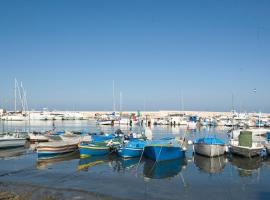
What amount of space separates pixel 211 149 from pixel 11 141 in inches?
798

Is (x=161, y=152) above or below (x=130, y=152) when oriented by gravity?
above

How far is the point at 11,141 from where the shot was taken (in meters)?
33.8

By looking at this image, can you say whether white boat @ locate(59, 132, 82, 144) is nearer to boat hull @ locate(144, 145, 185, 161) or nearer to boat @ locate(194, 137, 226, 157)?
boat hull @ locate(144, 145, 185, 161)

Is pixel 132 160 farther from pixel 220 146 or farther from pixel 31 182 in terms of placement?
pixel 31 182

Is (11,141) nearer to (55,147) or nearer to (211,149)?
(55,147)

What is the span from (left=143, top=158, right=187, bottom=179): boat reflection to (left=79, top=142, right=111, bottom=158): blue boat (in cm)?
475

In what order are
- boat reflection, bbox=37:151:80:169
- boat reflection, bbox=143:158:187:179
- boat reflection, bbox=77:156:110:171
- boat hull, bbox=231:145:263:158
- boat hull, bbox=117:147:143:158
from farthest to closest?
1. boat hull, bbox=231:145:263:158
2. boat hull, bbox=117:147:143:158
3. boat reflection, bbox=37:151:80:169
4. boat reflection, bbox=77:156:110:171
5. boat reflection, bbox=143:158:187:179

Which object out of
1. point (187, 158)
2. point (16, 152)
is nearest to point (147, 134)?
point (187, 158)

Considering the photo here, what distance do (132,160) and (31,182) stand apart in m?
9.28

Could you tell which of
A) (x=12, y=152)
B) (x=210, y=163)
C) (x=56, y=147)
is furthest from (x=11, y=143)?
(x=210, y=163)

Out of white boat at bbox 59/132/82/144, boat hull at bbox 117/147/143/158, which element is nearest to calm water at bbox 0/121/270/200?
boat hull at bbox 117/147/143/158

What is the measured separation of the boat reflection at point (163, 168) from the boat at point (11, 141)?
53.5 ft

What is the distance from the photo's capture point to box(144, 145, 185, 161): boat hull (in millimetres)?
23891

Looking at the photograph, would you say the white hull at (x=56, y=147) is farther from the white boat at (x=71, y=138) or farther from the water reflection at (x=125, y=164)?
the water reflection at (x=125, y=164)
